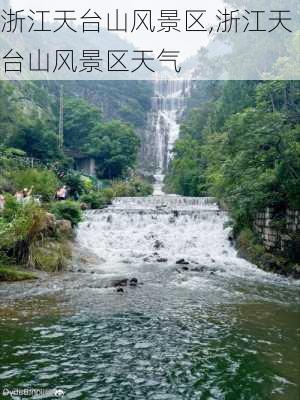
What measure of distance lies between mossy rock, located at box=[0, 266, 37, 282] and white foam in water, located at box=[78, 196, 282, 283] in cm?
233

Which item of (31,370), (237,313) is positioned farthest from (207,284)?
(31,370)

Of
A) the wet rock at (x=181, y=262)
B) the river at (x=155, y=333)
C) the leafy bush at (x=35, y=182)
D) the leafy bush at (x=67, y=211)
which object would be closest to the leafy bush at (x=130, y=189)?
the leafy bush at (x=35, y=182)

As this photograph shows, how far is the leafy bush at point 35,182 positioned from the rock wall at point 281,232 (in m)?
8.75

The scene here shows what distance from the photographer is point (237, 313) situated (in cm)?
731

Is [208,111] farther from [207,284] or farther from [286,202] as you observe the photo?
[207,284]

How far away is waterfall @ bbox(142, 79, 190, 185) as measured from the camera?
172 ft

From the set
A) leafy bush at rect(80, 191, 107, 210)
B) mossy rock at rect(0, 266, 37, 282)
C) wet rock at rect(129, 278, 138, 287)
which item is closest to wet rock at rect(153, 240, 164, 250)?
wet rock at rect(129, 278, 138, 287)

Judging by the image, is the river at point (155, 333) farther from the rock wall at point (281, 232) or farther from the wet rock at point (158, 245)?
the wet rock at point (158, 245)

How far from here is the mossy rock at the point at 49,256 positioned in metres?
10.9

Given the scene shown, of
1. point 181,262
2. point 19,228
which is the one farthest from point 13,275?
point 181,262

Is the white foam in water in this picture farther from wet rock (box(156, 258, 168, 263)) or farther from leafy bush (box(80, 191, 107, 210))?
leafy bush (box(80, 191, 107, 210))

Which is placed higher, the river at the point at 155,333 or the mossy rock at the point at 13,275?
the mossy rock at the point at 13,275

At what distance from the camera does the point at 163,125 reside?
57125 millimetres

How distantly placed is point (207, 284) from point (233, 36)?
34065 millimetres
